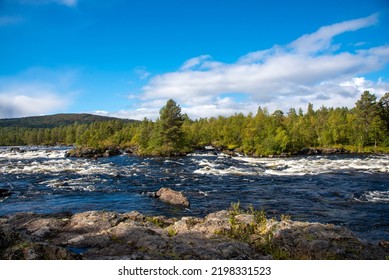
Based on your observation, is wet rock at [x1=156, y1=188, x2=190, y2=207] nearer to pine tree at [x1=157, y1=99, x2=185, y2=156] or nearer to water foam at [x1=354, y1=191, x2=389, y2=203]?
water foam at [x1=354, y1=191, x2=389, y2=203]

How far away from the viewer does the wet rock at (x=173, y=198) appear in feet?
63.0

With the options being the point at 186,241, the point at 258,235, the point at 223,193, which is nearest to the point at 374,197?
the point at 223,193

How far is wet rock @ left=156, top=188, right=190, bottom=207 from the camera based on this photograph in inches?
755

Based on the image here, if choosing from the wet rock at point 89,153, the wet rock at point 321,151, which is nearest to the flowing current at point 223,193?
the wet rock at point 89,153

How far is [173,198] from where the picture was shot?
19.8 meters

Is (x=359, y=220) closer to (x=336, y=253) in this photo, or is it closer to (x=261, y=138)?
(x=336, y=253)

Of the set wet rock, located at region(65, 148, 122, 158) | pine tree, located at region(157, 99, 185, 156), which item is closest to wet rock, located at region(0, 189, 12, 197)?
wet rock, located at region(65, 148, 122, 158)

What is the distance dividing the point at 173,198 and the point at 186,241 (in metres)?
11.4

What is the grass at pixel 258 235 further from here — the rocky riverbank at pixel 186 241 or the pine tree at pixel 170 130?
the pine tree at pixel 170 130

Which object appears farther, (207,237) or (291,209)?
(291,209)

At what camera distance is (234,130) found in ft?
280

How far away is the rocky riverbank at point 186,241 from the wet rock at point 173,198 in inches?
304

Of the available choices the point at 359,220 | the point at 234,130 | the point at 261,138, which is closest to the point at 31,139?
the point at 234,130
